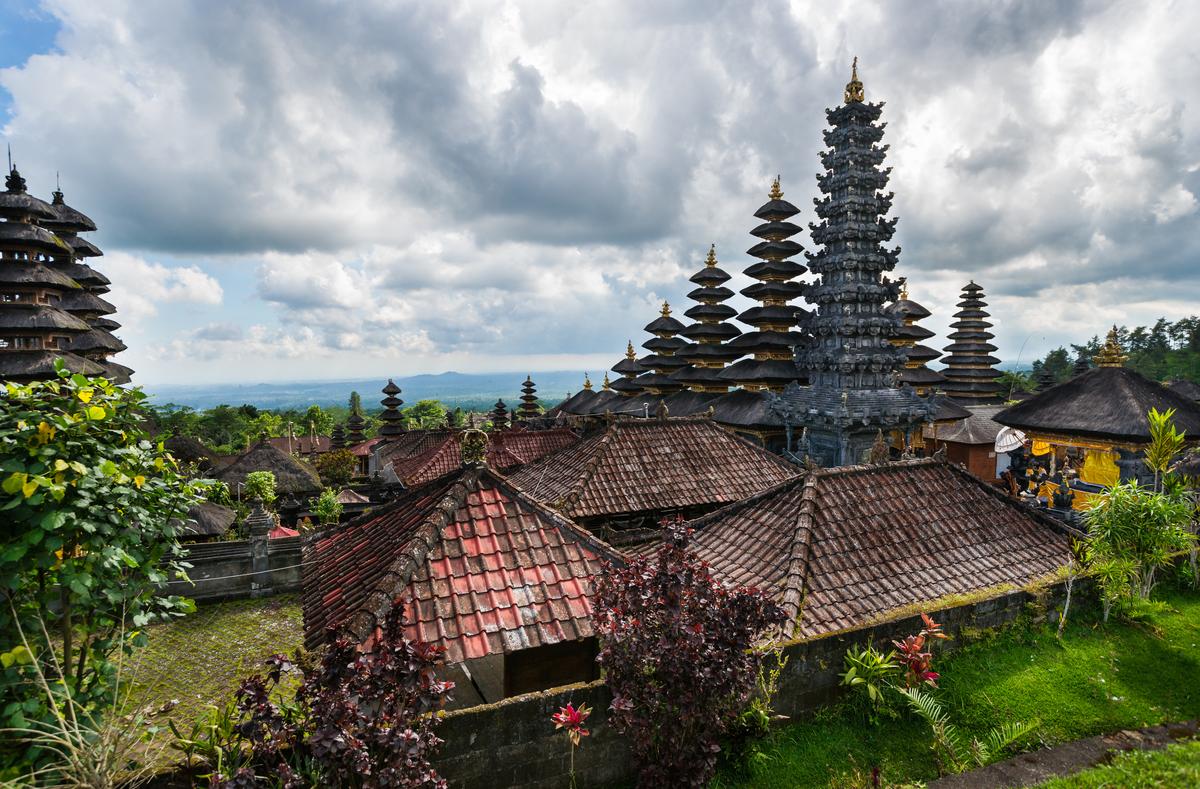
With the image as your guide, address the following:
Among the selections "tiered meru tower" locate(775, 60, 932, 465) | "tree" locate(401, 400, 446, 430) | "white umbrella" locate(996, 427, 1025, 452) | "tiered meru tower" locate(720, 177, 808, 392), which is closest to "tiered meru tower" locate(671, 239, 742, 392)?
"tiered meru tower" locate(720, 177, 808, 392)

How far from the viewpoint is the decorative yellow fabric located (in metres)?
16.6

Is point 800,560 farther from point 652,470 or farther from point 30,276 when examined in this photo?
point 30,276

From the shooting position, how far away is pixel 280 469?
30.6 m

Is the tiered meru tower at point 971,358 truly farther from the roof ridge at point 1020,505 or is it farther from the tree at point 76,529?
the tree at point 76,529

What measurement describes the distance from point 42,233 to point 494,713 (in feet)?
94.2

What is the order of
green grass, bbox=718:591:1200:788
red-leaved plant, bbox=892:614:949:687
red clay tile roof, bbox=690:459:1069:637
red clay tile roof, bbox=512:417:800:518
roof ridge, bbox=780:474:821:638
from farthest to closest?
red clay tile roof, bbox=512:417:800:518, red clay tile roof, bbox=690:459:1069:637, roof ridge, bbox=780:474:821:638, red-leaved plant, bbox=892:614:949:687, green grass, bbox=718:591:1200:788

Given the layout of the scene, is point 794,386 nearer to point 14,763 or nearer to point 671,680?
point 671,680

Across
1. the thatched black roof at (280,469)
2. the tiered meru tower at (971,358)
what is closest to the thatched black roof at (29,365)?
the thatched black roof at (280,469)

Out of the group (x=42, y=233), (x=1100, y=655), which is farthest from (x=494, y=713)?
(x=42, y=233)

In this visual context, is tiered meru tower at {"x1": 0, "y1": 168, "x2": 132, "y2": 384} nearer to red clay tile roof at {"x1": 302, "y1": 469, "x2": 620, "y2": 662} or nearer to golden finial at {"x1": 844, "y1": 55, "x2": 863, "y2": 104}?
red clay tile roof at {"x1": 302, "y1": 469, "x2": 620, "y2": 662}

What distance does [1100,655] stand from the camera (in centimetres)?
807

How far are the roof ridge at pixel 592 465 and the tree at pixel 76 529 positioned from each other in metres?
7.61

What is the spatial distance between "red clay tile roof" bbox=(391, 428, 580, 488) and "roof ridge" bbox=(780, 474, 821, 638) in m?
13.9

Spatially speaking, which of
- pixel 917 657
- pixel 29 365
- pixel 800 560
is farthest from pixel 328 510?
pixel 917 657
